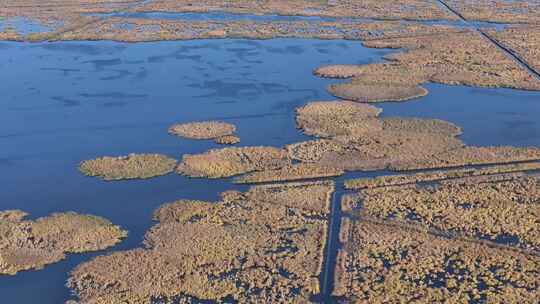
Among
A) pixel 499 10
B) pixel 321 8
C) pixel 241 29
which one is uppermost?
pixel 499 10

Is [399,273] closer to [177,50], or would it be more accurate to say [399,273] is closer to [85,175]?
[85,175]

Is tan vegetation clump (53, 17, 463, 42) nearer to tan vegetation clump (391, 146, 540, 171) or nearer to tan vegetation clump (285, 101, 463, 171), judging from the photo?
tan vegetation clump (285, 101, 463, 171)

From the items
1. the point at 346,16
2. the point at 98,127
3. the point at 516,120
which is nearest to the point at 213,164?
the point at 98,127

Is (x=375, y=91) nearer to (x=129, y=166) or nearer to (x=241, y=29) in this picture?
(x=129, y=166)

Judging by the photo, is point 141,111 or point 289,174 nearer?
point 289,174

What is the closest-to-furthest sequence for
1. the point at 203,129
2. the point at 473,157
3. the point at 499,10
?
1. the point at 473,157
2. the point at 203,129
3. the point at 499,10

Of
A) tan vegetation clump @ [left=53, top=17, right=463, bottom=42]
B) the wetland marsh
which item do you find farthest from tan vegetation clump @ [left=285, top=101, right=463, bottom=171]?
tan vegetation clump @ [left=53, top=17, right=463, bottom=42]

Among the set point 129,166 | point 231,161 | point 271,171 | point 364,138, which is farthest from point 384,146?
point 129,166
